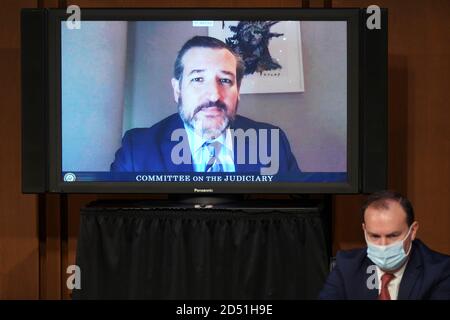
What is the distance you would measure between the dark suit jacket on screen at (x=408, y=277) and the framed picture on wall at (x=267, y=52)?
5.15 ft

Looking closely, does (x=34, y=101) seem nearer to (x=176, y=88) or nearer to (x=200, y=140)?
(x=176, y=88)

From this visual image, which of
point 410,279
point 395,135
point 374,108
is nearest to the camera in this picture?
point 410,279

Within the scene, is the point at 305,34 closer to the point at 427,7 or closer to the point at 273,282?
the point at 427,7

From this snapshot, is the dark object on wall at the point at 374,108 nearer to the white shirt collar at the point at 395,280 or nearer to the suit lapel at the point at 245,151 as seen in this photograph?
the suit lapel at the point at 245,151

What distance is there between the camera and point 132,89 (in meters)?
4.23

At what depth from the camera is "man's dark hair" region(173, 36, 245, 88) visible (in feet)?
13.8

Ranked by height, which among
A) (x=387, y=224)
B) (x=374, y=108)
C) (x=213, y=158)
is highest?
(x=374, y=108)

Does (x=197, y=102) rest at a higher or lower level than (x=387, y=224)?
higher

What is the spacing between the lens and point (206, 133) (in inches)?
166

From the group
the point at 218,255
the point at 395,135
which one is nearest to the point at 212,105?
the point at 218,255

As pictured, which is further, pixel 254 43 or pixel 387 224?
pixel 254 43

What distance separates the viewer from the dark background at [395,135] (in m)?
4.56

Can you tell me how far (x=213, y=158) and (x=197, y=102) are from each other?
11.0 inches

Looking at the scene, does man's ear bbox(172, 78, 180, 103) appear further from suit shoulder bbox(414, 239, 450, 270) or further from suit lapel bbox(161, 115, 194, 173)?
suit shoulder bbox(414, 239, 450, 270)
